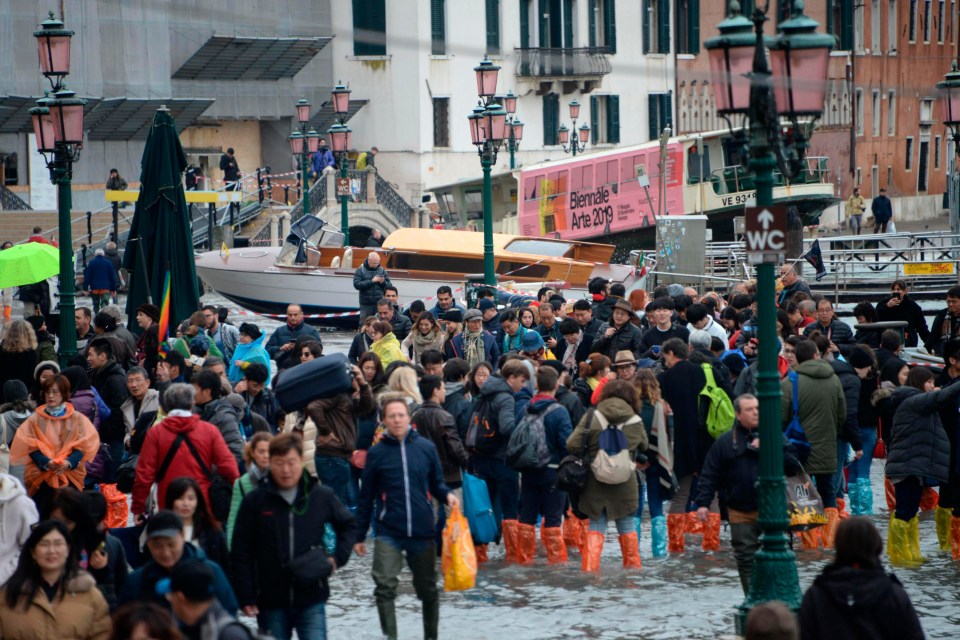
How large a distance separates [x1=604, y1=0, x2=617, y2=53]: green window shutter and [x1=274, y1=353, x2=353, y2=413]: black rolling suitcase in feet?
152

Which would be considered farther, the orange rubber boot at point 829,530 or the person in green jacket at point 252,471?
the orange rubber boot at point 829,530

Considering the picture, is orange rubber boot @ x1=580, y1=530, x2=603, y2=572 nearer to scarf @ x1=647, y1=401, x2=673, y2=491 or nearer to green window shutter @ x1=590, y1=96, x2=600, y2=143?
scarf @ x1=647, y1=401, x2=673, y2=491

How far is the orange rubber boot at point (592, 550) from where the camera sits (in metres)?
10.4

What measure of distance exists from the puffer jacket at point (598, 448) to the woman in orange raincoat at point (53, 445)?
118 inches

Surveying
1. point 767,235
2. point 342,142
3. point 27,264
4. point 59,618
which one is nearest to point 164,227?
point 27,264

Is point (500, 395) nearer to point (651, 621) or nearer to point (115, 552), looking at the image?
point (651, 621)

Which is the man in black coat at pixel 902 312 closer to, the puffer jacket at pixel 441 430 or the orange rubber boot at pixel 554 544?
the orange rubber boot at pixel 554 544

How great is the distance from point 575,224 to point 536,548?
2687 cm

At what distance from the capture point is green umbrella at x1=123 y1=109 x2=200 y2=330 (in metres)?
15.5

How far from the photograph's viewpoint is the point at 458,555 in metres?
8.73

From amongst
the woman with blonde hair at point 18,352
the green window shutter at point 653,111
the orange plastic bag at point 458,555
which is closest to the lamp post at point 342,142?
the woman with blonde hair at point 18,352

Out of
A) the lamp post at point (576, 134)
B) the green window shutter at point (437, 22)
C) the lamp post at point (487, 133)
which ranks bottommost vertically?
the lamp post at point (487, 133)

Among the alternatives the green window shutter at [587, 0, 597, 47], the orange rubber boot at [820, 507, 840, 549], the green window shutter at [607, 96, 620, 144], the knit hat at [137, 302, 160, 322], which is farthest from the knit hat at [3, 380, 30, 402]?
the green window shutter at [607, 96, 620, 144]

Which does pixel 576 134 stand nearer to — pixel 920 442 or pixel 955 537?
pixel 955 537
